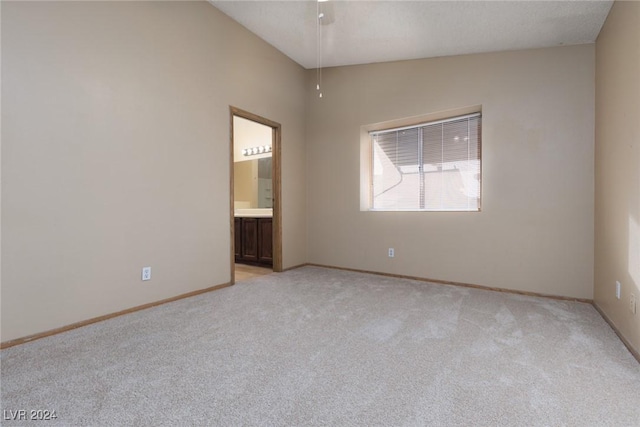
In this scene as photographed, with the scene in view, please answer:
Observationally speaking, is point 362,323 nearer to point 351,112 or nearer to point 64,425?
point 64,425

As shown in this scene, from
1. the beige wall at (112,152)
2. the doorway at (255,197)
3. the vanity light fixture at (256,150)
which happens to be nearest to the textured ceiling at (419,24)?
the beige wall at (112,152)

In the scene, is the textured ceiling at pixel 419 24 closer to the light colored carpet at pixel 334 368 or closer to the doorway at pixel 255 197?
the doorway at pixel 255 197

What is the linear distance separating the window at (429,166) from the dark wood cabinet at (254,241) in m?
1.65

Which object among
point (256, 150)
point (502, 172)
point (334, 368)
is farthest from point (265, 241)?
point (502, 172)

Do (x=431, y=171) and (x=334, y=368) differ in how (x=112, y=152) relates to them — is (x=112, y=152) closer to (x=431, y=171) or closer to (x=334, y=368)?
(x=334, y=368)

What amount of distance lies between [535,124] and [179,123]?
3.54 meters

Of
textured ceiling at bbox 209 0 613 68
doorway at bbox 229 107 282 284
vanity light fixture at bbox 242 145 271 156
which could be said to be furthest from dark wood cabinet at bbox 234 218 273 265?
textured ceiling at bbox 209 0 613 68

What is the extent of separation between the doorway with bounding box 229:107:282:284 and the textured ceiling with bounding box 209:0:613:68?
41.5 inches

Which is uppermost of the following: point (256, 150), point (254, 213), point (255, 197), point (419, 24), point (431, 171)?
point (419, 24)

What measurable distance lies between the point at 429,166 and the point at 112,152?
11.2ft

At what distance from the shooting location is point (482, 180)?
3297mm

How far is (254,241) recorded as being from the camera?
4.76 meters

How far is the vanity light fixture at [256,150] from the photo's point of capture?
17.2 feet

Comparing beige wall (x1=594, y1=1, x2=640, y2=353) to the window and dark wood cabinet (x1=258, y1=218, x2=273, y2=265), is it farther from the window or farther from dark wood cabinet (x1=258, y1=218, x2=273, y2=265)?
dark wood cabinet (x1=258, y1=218, x2=273, y2=265)
